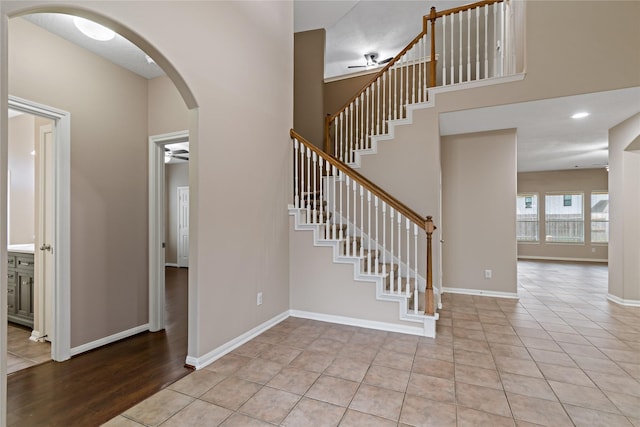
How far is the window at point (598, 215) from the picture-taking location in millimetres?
8328

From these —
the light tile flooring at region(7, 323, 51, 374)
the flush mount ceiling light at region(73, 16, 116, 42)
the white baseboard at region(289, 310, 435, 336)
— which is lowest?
the light tile flooring at region(7, 323, 51, 374)

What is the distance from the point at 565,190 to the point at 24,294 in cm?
1191

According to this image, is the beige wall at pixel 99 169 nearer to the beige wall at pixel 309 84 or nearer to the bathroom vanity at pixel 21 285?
the bathroom vanity at pixel 21 285

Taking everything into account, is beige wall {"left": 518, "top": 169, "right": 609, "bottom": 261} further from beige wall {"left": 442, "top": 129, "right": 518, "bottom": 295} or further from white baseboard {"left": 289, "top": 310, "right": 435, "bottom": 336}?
white baseboard {"left": 289, "top": 310, "right": 435, "bottom": 336}

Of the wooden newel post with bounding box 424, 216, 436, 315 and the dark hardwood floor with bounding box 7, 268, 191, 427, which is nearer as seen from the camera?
the dark hardwood floor with bounding box 7, 268, 191, 427

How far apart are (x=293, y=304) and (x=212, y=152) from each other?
2.06 meters

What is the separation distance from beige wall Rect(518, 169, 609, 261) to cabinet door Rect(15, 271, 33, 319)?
36.1 ft

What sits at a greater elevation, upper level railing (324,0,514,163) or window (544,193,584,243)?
upper level railing (324,0,514,163)

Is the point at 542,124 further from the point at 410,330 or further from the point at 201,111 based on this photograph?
the point at 201,111

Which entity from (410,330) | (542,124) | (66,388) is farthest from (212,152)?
(542,124)

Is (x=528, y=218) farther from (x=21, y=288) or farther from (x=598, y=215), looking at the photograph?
(x=21, y=288)

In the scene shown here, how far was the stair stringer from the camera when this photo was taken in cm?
296

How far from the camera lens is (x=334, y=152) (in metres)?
4.94

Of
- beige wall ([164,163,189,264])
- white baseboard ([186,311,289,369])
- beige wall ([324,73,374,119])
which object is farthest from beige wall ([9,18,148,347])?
beige wall ([164,163,189,264])
